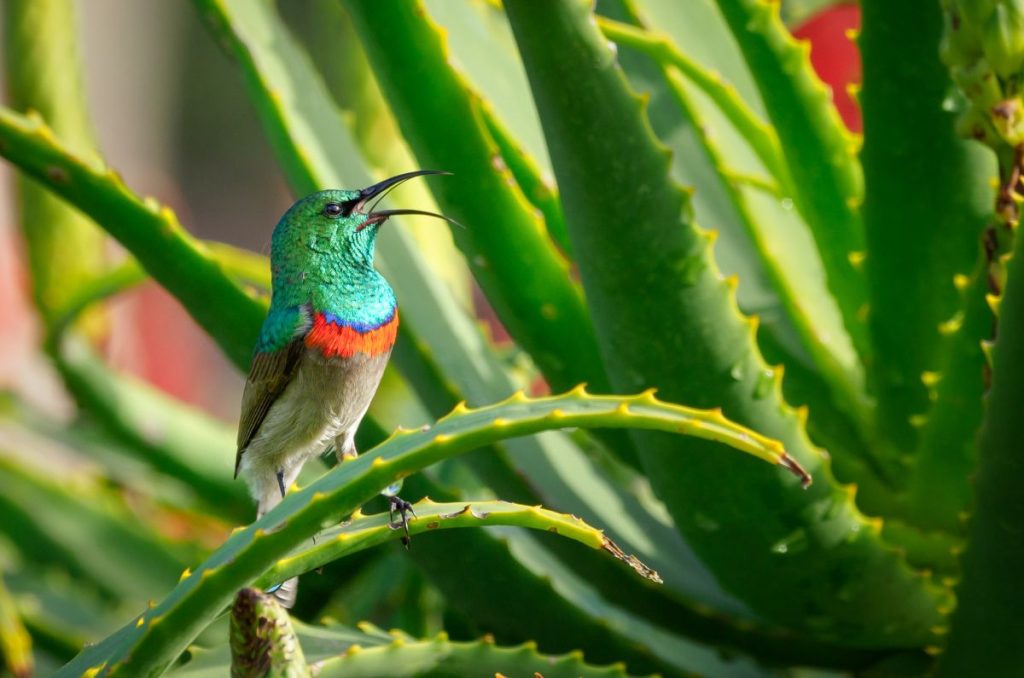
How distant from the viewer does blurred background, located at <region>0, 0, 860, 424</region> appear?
2.48m

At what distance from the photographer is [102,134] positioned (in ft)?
19.3

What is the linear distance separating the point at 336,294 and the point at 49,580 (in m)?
0.90

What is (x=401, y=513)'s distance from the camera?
0.94 meters

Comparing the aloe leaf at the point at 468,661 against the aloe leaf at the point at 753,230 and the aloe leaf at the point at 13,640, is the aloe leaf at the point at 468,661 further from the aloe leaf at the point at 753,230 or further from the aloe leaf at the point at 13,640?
the aloe leaf at the point at 13,640

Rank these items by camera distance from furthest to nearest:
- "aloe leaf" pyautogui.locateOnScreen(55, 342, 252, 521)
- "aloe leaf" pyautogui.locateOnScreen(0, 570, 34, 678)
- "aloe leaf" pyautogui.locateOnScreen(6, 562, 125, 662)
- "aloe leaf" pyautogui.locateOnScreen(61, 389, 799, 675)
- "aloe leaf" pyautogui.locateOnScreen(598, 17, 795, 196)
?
"aloe leaf" pyautogui.locateOnScreen(55, 342, 252, 521)
"aloe leaf" pyautogui.locateOnScreen(6, 562, 125, 662)
"aloe leaf" pyautogui.locateOnScreen(0, 570, 34, 678)
"aloe leaf" pyautogui.locateOnScreen(598, 17, 795, 196)
"aloe leaf" pyautogui.locateOnScreen(61, 389, 799, 675)

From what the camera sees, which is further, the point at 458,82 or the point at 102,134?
the point at 102,134

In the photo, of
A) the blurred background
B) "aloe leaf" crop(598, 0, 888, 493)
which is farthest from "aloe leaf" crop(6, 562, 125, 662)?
"aloe leaf" crop(598, 0, 888, 493)

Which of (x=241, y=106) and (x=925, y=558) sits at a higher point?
(x=241, y=106)

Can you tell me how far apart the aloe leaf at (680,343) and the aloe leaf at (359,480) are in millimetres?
262

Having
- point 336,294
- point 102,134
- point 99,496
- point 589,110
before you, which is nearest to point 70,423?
point 99,496

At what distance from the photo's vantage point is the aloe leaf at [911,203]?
1.12m

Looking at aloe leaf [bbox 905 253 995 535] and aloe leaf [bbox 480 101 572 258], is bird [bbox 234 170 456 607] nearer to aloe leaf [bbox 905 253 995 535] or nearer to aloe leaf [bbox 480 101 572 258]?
aloe leaf [bbox 480 101 572 258]

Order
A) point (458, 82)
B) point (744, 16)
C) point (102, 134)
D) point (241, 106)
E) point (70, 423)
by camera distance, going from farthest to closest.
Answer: point (241, 106)
point (102, 134)
point (70, 423)
point (744, 16)
point (458, 82)

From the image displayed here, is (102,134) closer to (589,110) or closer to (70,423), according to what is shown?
Answer: (70,423)
